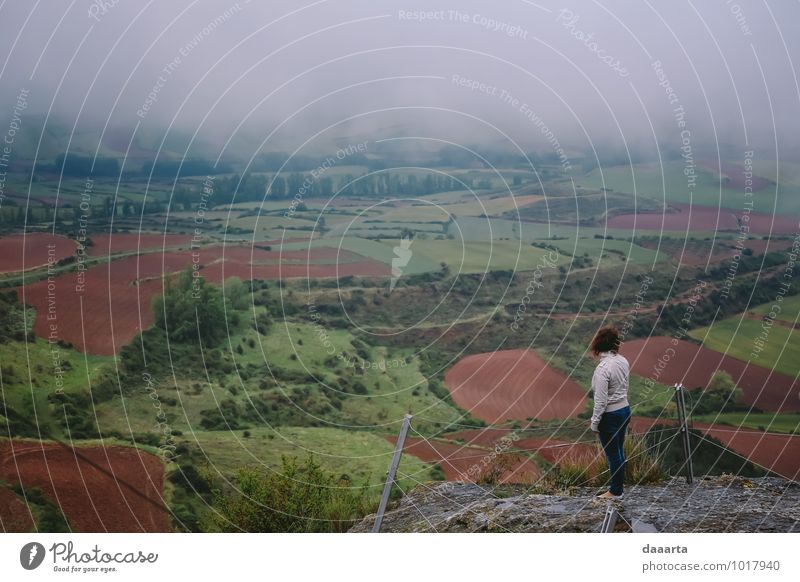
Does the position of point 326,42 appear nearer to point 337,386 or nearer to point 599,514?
point 337,386

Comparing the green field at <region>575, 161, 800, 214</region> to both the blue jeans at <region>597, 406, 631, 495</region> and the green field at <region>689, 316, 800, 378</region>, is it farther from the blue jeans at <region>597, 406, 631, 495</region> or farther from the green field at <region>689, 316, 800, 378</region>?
the blue jeans at <region>597, 406, 631, 495</region>

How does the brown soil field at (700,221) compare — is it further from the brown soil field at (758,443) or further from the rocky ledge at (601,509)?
the rocky ledge at (601,509)

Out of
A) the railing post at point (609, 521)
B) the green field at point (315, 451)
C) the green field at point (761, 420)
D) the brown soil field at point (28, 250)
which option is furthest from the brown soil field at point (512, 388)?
the brown soil field at point (28, 250)

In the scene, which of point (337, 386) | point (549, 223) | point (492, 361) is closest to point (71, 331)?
point (337, 386)

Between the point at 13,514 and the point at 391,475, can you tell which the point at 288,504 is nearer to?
the point at 391,475

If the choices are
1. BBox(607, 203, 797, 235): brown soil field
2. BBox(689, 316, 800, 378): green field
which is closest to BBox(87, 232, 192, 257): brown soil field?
BBox(607, 203, 797, 235): brown soil field
